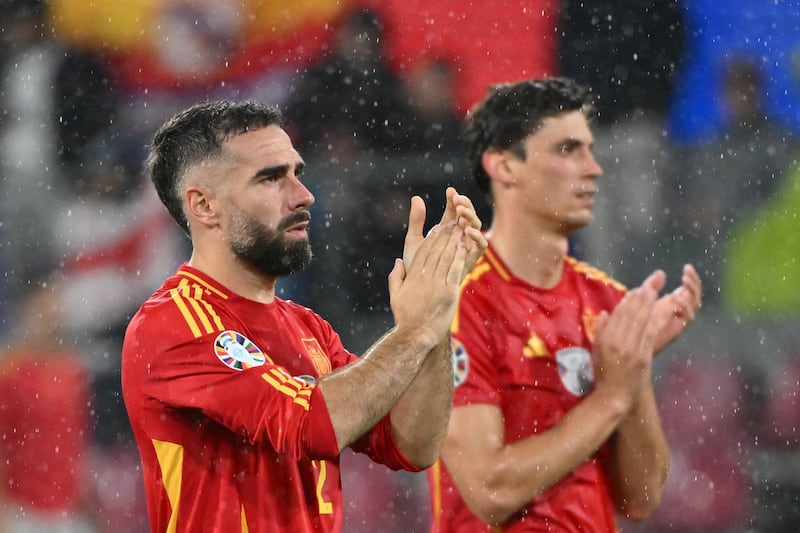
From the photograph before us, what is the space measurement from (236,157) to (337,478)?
0.72 meters

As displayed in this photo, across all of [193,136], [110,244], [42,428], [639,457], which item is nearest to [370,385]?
[193,136]

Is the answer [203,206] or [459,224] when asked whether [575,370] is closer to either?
[459,224]

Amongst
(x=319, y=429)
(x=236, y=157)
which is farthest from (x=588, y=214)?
(x=319, y=429)

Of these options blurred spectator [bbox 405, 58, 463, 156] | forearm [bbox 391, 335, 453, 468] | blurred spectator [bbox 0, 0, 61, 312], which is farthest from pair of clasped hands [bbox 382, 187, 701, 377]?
blurred spectator [bbox 0, 0, 61, 312]

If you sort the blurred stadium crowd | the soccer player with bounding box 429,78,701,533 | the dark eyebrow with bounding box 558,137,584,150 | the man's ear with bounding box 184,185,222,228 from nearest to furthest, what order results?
the man's ear with bounding box 184,185,222,228, the soccer player with bounding box 429,78,701,533, the dark eyebrow with bounding box 558,137,584,150, the blurred stadium crowd

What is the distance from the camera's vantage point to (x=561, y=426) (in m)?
3.12

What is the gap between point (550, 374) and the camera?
126 inches

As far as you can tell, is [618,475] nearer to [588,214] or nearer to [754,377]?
[588,214]

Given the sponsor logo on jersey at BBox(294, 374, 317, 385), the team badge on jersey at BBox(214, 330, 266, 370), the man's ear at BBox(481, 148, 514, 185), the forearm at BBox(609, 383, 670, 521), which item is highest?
the man's ear at BBox(481, 148, 514, 185)

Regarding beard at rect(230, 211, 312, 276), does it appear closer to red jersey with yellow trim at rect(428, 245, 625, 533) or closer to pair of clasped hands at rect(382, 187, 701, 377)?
pair of clasped hands at rect(382, 187, 701, 377)

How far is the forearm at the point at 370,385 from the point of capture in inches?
86.6

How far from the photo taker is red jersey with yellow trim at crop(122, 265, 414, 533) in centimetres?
222

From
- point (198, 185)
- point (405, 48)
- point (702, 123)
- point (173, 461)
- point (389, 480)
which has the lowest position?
point (389, 480)

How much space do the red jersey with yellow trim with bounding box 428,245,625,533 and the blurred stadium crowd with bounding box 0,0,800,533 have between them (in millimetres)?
2672
